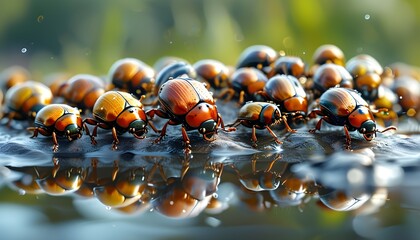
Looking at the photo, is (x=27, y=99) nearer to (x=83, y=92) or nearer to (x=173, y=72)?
(x=83, y=92)

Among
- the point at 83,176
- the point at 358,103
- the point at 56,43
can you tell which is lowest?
the point at 56,43

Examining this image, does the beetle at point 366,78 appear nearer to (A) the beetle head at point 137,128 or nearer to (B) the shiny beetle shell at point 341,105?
(B) the shiny beetle shell at point 341,105

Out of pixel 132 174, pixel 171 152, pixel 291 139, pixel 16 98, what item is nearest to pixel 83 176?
pixel 132 174

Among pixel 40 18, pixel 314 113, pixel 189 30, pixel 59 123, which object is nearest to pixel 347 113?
pixel 314 113

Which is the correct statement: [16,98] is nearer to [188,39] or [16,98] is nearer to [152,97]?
[152,97]

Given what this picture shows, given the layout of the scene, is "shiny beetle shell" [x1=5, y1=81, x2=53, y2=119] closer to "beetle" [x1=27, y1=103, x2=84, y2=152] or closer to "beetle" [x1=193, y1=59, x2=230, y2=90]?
"beetle" [x1=27, y1=103, x2=84, y2=152]
